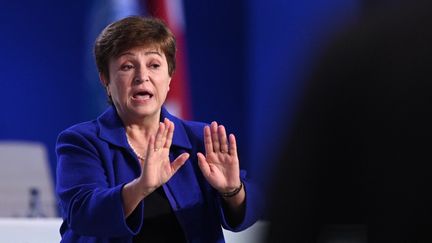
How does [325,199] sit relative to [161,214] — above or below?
above

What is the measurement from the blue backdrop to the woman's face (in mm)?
2895

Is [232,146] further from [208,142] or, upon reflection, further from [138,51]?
[138,51]

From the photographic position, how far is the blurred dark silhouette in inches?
15.8

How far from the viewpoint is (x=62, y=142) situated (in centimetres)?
149

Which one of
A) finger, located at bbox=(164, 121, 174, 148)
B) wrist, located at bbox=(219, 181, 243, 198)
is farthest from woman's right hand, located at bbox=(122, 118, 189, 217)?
wrist, located at bbox=(219, 181, 243, 198)

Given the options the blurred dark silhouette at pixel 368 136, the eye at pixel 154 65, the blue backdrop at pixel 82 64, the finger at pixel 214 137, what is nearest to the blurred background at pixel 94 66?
the blue backdrop at pixel 82 64

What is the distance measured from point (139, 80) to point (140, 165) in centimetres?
16

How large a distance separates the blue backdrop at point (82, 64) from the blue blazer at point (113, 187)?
290cm

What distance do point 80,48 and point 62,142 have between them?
312 cm

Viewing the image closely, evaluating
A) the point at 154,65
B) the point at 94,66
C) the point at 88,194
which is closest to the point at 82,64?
the point at 94,66

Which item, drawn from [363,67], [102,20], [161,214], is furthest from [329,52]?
[102,20]

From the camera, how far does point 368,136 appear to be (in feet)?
1.34

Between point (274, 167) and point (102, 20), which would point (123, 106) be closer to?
point (274, 167)

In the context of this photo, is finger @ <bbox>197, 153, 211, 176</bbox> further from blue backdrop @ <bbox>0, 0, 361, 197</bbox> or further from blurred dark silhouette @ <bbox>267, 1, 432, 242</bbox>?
blue backdrop @ <bbox>0, 0, 361, 197</bbox>
